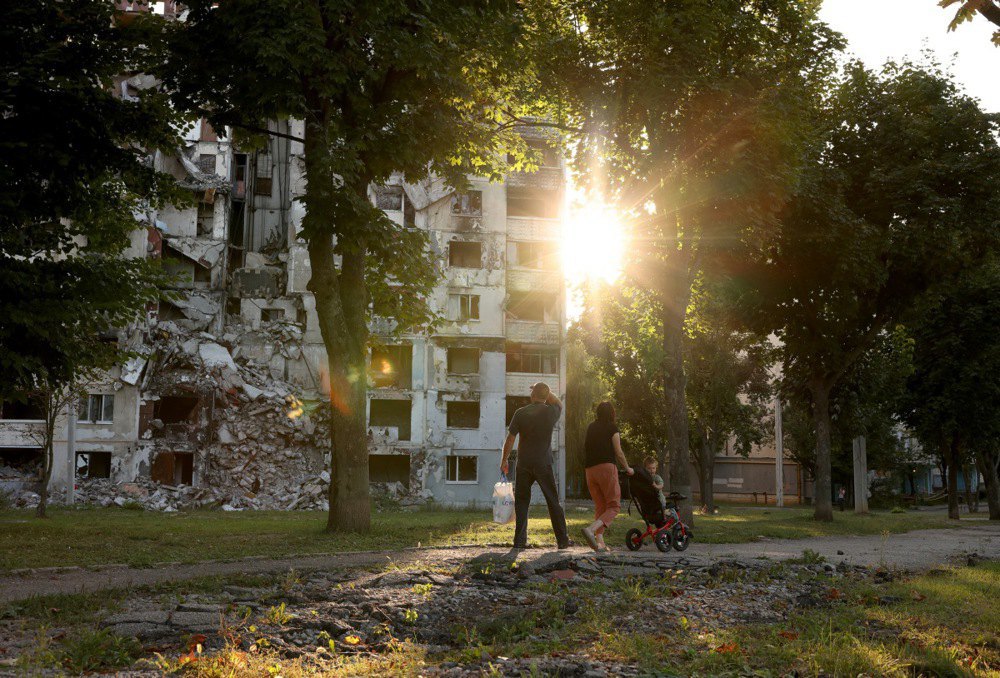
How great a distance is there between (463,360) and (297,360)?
8.70 m

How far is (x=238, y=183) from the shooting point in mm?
57656

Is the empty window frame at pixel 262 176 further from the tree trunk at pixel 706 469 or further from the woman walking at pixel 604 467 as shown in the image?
the woman walking at pixel 604 467

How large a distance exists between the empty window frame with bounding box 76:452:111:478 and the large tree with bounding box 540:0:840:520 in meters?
31.5

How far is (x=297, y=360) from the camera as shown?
4953cm

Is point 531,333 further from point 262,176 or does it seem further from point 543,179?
point 262,176

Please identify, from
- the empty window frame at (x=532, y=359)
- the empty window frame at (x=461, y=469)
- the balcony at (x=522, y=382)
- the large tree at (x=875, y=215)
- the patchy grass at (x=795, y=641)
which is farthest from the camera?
the empty window frame at (x=532, y=359)

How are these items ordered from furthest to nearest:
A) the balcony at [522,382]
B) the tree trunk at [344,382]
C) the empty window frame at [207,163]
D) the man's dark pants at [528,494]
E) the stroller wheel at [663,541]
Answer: the empty window frame at [207,163]
the balcony at [522,382]
the tree trunk at [344,382]
the stroller wheel at [663,541]
the man's dark pants at [528,494]

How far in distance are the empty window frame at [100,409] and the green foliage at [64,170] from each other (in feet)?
93.8

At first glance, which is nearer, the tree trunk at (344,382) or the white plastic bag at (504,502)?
the white plastic bag at (504,502)

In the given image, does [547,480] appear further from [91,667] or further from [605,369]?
[605,369]

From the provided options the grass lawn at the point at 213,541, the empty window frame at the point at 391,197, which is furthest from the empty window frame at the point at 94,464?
the grass lawn at the point at 213,541

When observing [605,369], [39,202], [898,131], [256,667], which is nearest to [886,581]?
[256,667]

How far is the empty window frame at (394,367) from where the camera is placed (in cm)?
4991

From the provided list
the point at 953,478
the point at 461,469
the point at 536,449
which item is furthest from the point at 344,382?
the point at 461,469
